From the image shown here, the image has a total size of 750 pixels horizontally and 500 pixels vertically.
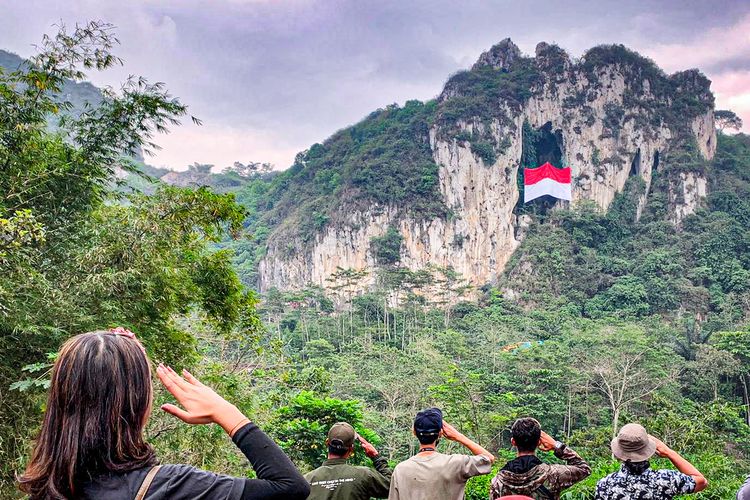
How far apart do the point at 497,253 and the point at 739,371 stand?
74.4 feet

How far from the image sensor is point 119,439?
895 millimetres

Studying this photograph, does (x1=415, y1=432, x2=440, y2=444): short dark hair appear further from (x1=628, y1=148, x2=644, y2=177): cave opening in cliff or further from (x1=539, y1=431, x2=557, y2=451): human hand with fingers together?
(x1=628, y1=148, x2=644, y2=177): cave opening in cliff

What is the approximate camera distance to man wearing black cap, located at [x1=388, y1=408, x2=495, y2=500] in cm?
219

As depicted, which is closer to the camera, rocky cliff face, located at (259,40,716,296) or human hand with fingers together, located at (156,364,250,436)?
human hand with fingers together, located at (156,364,250,436)

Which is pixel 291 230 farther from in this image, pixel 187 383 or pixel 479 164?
pixel 187 383

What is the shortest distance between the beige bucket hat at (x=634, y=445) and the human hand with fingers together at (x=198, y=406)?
1.66m

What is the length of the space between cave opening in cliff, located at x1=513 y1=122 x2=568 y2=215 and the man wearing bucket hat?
4170 cm

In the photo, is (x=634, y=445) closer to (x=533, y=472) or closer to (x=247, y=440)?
(x=533, y=472)

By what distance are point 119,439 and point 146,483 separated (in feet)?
0.29

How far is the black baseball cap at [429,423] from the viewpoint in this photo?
2.19 m

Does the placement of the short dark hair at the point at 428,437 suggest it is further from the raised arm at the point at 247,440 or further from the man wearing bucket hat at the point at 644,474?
the raised arm at the point at 247,440

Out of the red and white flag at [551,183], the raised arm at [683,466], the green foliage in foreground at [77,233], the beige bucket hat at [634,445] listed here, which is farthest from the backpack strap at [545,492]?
the red and white flag at [551,183]

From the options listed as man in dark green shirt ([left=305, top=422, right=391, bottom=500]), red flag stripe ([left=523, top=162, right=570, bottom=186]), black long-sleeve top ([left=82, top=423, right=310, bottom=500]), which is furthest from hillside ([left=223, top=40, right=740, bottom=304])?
black long-sleeve top ([left=82, top=423, right=310, bottom=500])

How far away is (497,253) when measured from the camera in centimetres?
4088
